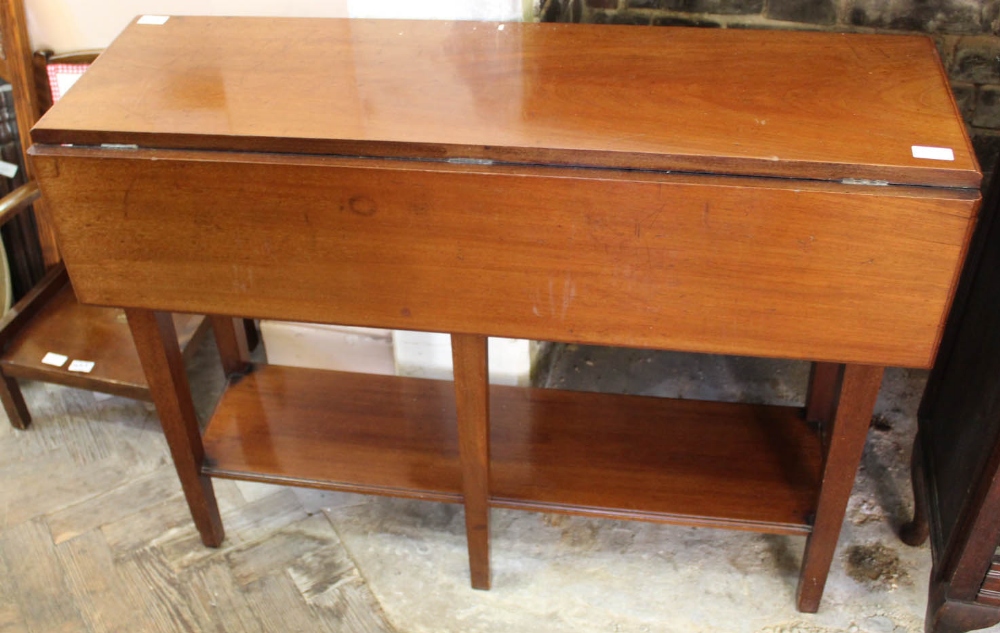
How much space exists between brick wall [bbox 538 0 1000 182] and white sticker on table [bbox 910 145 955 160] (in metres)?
0.93

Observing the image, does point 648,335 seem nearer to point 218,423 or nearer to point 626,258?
point 626,258

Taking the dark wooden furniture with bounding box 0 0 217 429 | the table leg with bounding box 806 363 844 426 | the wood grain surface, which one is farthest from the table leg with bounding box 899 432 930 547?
the dark wooden furniture with bounding box 0 0 217 429

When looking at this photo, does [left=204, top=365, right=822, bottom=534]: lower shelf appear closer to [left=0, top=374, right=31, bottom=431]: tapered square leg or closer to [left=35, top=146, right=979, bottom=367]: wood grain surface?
[left=35, top=146, right=979, bottom=367]: wood grain surface

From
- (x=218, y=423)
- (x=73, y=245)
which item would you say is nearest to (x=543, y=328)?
(x=73, y=245)

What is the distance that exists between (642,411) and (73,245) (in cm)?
119

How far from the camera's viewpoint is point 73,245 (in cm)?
153

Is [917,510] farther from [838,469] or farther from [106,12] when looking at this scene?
[106,12]

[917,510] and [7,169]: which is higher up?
[7,169]

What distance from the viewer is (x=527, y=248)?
1394mm

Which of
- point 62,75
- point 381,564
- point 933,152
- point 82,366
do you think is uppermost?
point 933,152

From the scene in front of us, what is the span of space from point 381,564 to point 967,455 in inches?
47.2

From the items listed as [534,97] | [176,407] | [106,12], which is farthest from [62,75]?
[534,97]

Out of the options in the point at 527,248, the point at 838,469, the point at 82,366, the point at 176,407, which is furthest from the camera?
the point at 82,366

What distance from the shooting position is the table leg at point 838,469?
59.2 inches
